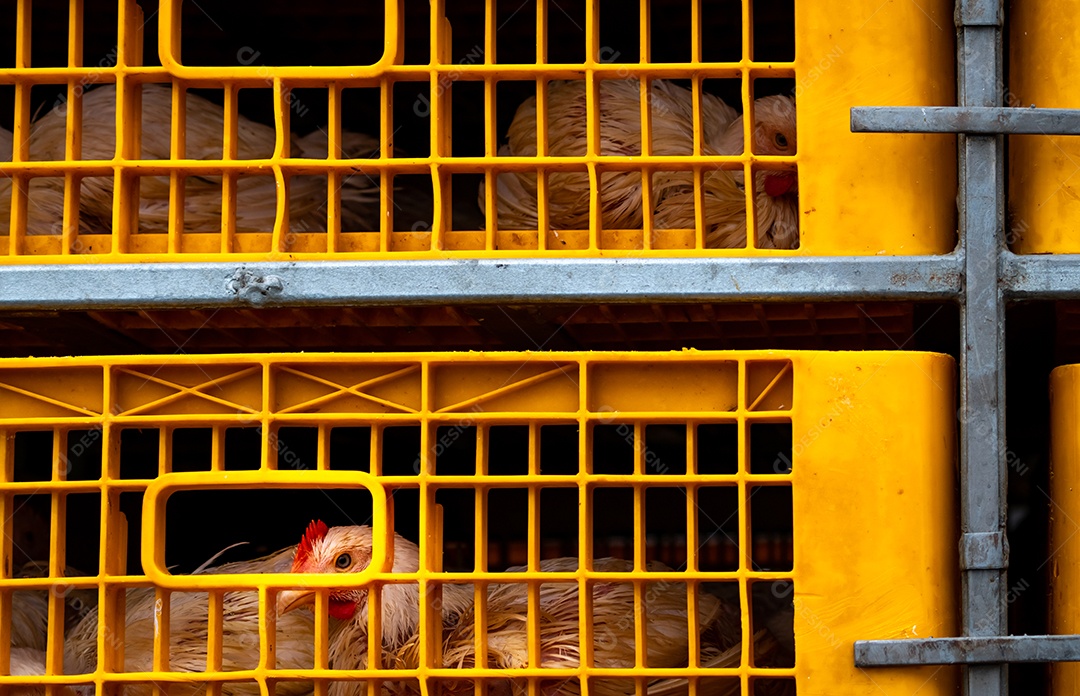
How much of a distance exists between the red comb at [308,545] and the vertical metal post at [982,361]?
1211 mm

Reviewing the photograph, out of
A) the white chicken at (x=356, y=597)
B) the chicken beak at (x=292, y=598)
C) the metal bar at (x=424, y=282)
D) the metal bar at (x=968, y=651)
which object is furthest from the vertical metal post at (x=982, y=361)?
the chicken beak at (x=292, y=598)

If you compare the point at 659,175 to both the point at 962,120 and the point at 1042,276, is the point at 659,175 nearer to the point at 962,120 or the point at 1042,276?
the point at 962,120

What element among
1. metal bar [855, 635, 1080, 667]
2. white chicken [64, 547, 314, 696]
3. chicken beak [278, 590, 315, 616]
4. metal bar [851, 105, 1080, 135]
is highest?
metal bar [851, 105, 1080, 135]

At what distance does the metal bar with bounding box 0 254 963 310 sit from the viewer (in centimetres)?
172

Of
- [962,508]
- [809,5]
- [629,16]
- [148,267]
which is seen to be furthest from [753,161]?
[629,16]

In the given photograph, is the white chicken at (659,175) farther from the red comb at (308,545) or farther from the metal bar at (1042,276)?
the red comb at (308,545)

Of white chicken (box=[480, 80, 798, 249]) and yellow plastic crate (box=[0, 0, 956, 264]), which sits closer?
yellow plastic crate (box=[0, 0, 956, 264])

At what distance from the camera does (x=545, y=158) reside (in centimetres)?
174

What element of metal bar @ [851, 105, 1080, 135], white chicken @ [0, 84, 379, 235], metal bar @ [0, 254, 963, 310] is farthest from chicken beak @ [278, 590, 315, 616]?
→ metal bar @ [851, 105, 1080, 135]

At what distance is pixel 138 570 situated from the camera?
112 inches

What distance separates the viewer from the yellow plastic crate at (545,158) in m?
1.73

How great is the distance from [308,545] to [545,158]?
3.06 ft

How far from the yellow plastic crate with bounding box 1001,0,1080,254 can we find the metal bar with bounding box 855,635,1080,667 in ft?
2.04

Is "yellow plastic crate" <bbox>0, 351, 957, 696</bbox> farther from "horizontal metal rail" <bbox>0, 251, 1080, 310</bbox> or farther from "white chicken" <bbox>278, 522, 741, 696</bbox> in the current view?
"white chicken" <bbox>278, 522, 741, 696</bbox>
